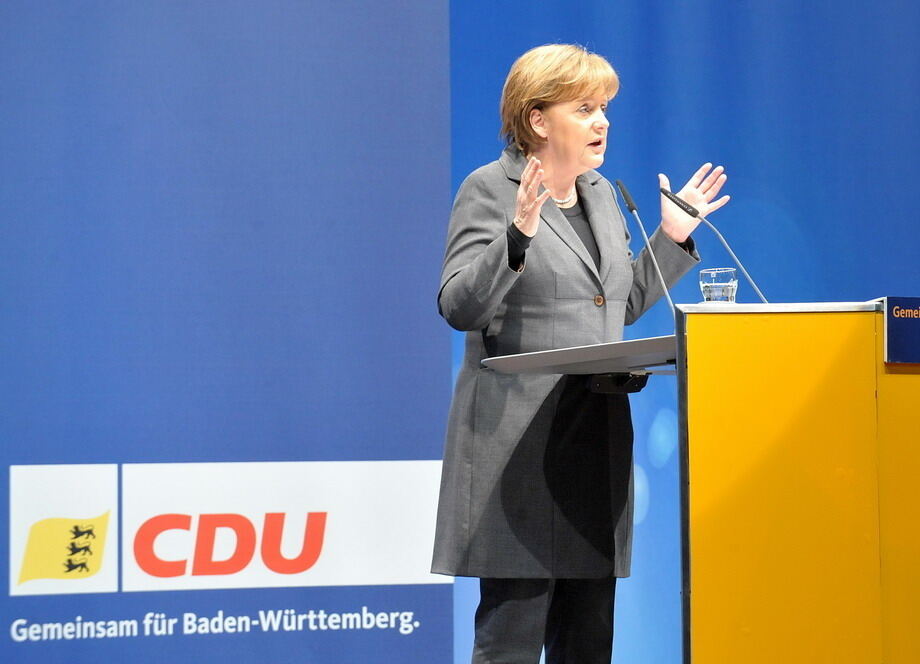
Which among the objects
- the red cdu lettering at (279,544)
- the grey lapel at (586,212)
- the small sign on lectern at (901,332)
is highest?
the grey lapel at (586,212)

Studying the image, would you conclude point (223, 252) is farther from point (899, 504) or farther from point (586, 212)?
point (899, 504)

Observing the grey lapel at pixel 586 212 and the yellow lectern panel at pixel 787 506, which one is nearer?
the yellow lectern panel at pixel 787 506

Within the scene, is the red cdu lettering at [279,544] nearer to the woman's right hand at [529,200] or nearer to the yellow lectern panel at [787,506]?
the woman's right hand at [529,200]

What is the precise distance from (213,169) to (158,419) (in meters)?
0.72

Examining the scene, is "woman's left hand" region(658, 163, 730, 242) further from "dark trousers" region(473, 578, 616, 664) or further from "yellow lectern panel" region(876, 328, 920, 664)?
"yellow lectern panel" region(876, 328, 920, 664)

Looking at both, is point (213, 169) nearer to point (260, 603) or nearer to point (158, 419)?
point (158, 419)

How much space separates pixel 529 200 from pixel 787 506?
2.19 feet

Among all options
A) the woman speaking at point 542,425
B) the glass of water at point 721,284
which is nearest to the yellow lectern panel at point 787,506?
the glass of water at point 721,284

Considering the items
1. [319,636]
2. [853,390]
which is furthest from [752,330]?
[319,636]

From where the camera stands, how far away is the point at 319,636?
301 centimetres

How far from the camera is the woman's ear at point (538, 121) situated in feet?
6.74

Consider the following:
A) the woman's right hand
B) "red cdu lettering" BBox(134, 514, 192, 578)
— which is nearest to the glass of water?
the woman's right hand

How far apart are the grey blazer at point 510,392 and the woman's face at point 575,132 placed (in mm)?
93

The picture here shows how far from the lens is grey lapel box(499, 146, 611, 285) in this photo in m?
1.99
